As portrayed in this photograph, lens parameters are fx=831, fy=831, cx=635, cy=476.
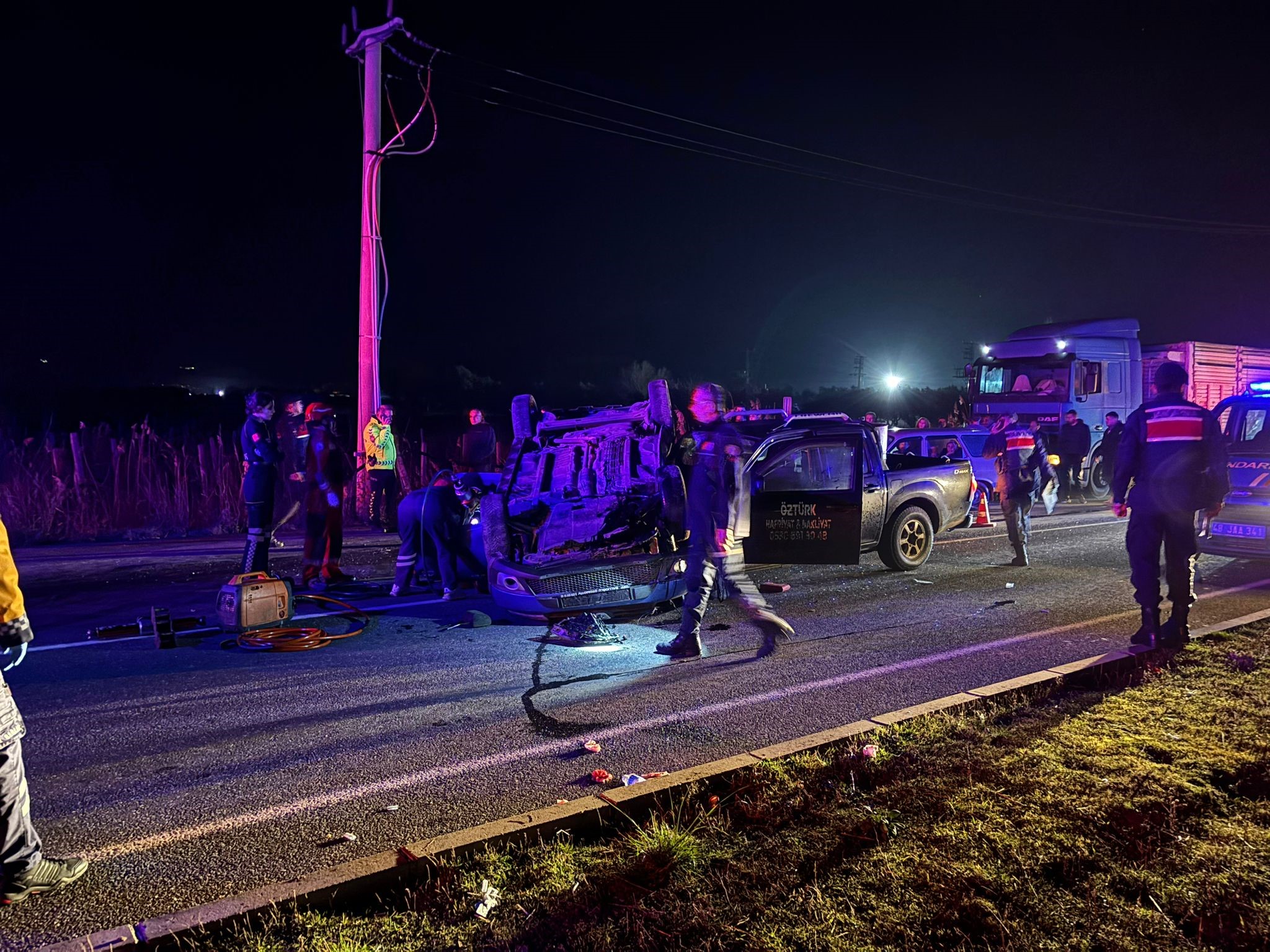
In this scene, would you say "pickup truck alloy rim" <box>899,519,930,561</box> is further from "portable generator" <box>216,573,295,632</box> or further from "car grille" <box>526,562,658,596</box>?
"portable generator" <box>216,573,295,632</box>

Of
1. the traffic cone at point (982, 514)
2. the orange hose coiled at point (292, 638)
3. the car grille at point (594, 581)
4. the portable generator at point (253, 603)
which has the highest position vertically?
the traffic cone at point (982, 514)

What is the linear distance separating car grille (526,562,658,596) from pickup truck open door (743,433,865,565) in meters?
1.74

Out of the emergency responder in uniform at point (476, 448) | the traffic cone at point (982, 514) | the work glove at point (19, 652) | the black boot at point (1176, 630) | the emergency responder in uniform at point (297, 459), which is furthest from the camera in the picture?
the traffic cone at point (982, 514)

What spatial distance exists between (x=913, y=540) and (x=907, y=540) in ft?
0.38

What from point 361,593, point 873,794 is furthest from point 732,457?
point 361,593

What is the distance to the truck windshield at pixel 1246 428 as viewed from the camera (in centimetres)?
982

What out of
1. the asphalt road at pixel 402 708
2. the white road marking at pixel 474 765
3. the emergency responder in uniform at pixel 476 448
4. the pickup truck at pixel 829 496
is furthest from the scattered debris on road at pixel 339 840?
the emergency responder in uniform at pixel 476 448

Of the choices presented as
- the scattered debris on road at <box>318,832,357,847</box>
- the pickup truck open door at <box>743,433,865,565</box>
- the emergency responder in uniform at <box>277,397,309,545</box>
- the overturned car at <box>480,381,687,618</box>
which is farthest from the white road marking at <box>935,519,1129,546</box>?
the scattered debris on road at <box>318,832,357,847</box>

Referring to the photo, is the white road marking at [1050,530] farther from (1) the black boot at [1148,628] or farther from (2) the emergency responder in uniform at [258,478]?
(2) the emergency responder in uniform at [258,478]

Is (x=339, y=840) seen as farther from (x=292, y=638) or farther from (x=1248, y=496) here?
(x=1248, y=496)

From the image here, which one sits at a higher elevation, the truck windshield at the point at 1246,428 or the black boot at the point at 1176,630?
the truck windshield at the point at 1246,428

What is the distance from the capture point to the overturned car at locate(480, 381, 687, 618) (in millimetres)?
7051

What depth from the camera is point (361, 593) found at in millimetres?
8805

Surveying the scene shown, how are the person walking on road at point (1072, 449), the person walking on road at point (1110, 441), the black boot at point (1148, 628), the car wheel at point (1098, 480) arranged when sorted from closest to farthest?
the black boot at point (1148, 628), the person walking on road at point (1110, 441), the person walking on road at point (1072, 449), the car wheel at point (1098, 480)
